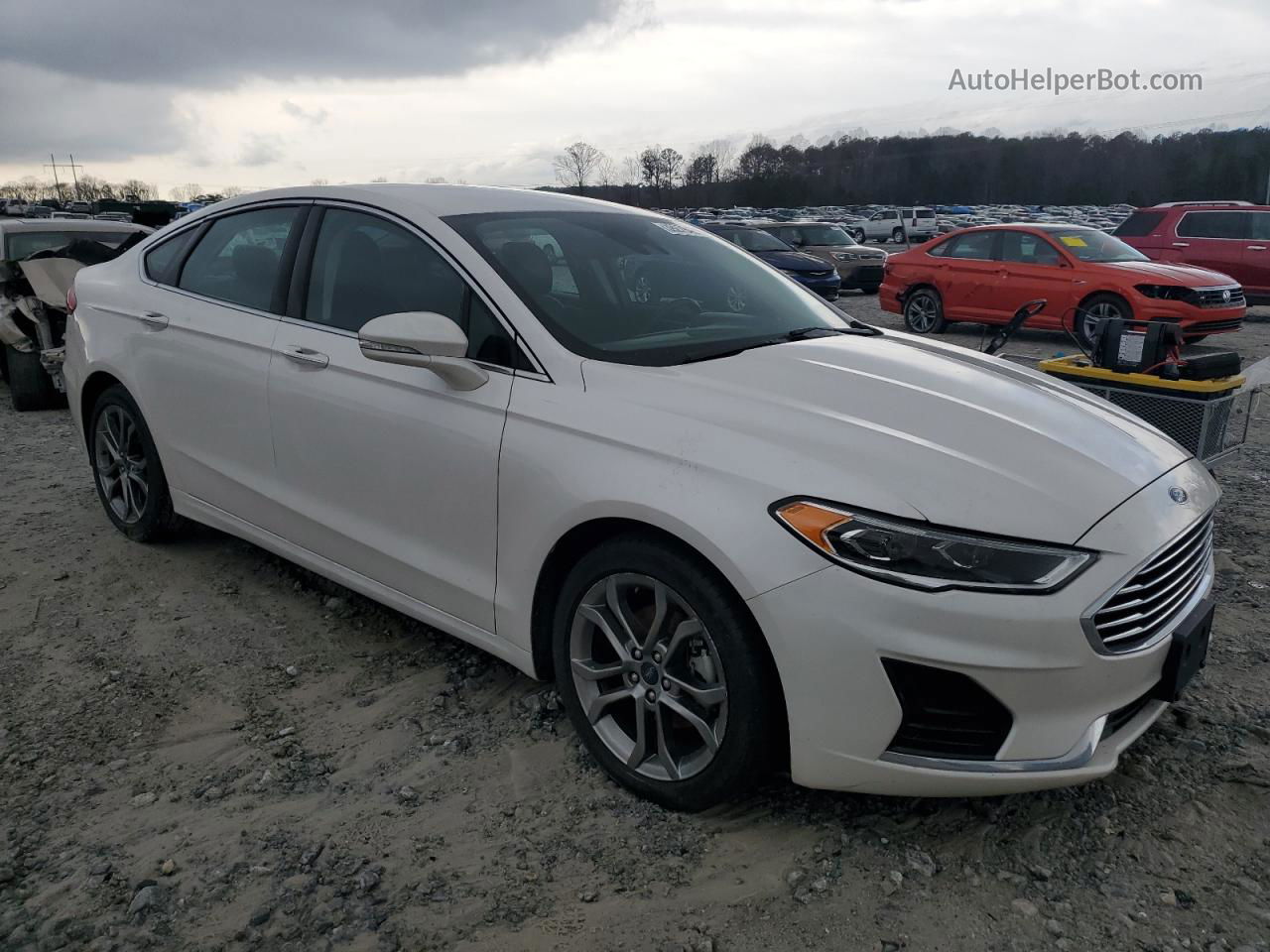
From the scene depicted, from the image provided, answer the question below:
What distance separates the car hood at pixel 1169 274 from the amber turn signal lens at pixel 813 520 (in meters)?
10.5

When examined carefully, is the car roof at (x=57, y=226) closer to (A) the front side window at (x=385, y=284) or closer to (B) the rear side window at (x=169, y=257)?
(B) the rear side window at (x=169, y=257)

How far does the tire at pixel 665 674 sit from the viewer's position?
91.8 inches

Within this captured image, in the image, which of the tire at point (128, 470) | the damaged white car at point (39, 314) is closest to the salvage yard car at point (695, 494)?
the tire at point (128, 470)

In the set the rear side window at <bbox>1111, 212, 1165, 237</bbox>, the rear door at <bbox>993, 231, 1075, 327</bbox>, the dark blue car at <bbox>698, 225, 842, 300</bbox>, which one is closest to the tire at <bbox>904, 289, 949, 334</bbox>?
the rear door at <bbox>993, 231, 1075, 327</bbox>

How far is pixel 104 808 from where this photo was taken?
2.70 meters

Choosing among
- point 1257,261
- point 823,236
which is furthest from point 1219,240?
point 823,236

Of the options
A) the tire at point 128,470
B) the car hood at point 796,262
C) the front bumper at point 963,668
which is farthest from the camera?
the car hood at point 796,262

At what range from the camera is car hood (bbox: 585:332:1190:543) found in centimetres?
223

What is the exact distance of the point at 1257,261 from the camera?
14.3 meters

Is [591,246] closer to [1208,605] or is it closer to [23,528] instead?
[1208,605]

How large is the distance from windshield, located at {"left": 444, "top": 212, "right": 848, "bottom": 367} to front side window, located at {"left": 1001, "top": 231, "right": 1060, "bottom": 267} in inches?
373

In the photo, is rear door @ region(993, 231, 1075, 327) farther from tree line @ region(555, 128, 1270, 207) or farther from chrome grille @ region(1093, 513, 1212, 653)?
tree line @ region(555, 128, 1270, 207)

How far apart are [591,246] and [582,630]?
53.0 inches

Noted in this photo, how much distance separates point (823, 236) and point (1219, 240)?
689 centimetres
